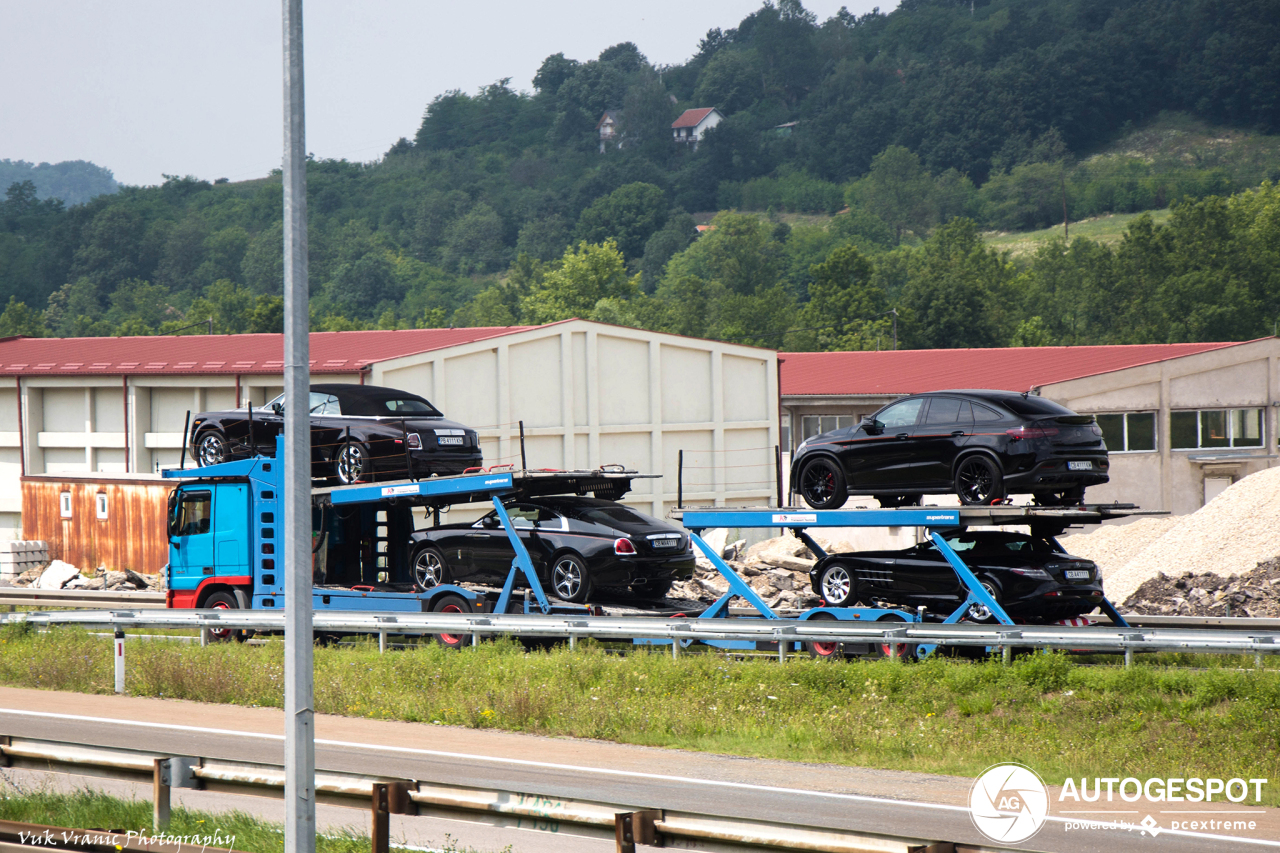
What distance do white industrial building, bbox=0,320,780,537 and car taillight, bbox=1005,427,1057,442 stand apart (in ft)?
57.8

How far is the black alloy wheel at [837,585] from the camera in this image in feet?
56.8

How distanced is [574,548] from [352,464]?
12.8 ft

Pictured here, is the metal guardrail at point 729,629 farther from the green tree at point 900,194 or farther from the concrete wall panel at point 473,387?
the green tree at point 900,194

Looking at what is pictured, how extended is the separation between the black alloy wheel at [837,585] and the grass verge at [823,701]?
5.86 feet

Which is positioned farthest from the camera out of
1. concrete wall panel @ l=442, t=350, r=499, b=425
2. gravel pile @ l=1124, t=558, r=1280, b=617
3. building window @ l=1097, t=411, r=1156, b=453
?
building window @ l=1097, t=411, r=1156, b=453

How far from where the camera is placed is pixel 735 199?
178500mm

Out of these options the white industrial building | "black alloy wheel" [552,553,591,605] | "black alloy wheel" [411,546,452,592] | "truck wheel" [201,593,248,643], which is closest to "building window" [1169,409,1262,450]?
the white industrial building

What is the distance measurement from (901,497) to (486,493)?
5505 millimetres

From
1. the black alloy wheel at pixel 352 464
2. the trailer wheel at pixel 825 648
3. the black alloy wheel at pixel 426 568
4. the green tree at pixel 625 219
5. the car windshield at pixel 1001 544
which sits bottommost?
the trailer wheel at pixel 825 648

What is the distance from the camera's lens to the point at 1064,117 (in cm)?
16425

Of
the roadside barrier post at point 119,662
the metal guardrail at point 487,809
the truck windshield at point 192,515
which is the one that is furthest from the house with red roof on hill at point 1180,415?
the metal guardrail at point 487,809

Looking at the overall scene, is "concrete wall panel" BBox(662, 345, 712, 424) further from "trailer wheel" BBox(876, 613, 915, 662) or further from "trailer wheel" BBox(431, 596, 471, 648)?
"trailer wheel" BBox(876, 613, 915, 662)

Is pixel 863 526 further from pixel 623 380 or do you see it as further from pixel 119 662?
pixel 623 380

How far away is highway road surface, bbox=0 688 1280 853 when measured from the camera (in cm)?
976
